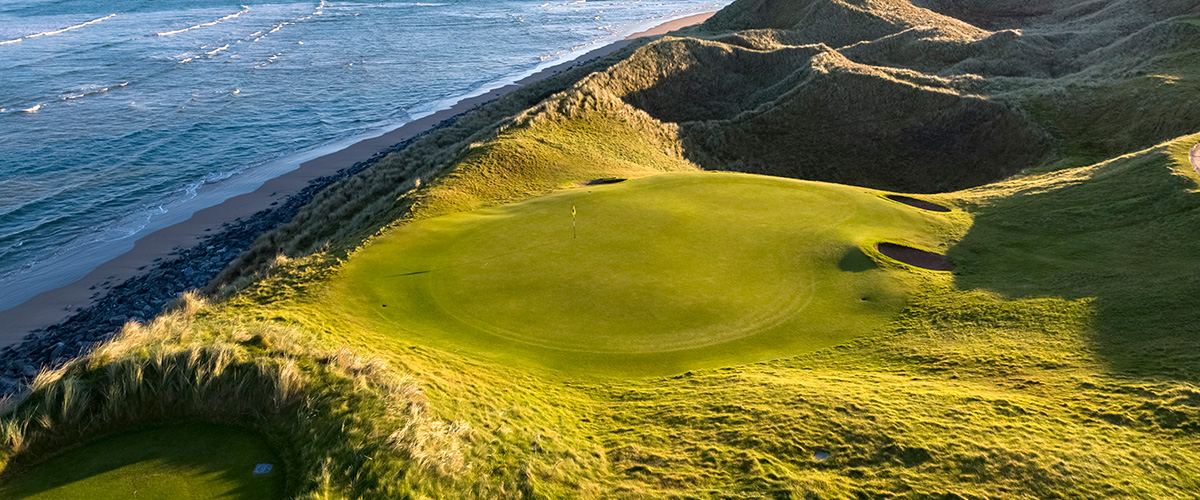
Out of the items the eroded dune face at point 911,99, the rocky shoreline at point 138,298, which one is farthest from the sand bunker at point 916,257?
the rocky shoreline at point 138,298

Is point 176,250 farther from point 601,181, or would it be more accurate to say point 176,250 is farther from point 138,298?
point 601,181

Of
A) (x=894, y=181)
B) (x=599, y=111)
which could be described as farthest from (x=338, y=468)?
(x=894, y=181)

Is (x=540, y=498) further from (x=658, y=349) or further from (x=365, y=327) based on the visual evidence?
(x=365, y=327)

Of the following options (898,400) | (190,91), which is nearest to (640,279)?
(898,400)

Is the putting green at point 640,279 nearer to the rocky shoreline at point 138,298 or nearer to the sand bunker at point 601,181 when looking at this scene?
the sand bunker at point 601,181

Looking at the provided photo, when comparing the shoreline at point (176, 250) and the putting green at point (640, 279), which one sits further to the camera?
the shoreline at point (176, 250)

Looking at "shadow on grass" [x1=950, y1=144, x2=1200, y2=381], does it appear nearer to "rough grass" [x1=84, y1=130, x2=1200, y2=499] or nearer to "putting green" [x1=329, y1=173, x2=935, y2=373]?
"rough grass" [x1=84, y1=130, x2=1200, y2=499]
